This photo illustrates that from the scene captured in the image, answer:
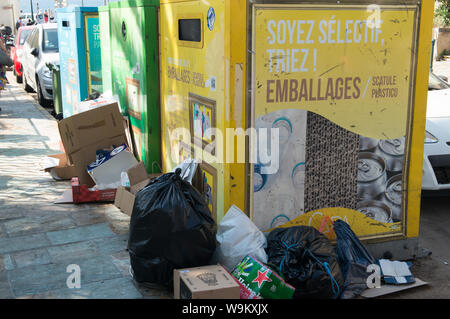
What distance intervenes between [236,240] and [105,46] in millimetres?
4295

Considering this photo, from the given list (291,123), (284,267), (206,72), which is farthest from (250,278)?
(206,72)

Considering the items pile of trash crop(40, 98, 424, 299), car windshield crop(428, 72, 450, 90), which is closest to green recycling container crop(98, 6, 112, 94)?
pile of trash crop(40, 98, 424, 299)

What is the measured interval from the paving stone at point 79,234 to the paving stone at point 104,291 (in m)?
0.97

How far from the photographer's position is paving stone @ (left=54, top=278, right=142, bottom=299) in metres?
3.72

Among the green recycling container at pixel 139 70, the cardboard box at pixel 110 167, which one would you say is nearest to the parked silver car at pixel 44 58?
the green recycling container at pixel 139 70

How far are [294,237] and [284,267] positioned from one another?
0.27 metres

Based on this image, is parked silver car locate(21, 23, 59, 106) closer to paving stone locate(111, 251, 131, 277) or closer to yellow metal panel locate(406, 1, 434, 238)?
paving stone locate(111, 251, 131, 277)

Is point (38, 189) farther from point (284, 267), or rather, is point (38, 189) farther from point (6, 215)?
point (284, 267)

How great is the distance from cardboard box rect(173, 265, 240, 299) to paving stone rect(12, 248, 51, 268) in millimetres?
1329

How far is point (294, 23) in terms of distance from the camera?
386cm

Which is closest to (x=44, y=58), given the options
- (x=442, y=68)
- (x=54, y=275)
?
(x=54, y=275)

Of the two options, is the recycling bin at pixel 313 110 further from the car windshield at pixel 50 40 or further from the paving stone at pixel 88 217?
the car windshield at pixel 50 40

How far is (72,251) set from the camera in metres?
4.50

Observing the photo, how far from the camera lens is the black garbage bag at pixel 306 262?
367 centimetres
